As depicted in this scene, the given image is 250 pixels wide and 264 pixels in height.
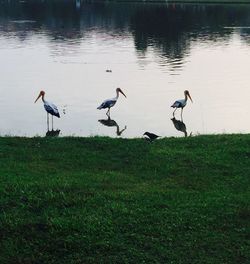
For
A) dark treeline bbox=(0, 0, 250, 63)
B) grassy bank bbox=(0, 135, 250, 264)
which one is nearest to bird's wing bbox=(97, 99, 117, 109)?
grassy bank bbox=(0, 135, 250, 264)

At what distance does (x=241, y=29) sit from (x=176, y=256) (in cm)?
5023

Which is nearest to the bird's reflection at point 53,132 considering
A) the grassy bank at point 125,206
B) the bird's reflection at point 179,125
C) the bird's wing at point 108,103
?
the bird's wing at point 108,103

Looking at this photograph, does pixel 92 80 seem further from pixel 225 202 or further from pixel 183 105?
pixel 225 202

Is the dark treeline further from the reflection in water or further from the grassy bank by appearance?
the grassy bank

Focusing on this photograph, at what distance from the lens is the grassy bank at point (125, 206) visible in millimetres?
7797

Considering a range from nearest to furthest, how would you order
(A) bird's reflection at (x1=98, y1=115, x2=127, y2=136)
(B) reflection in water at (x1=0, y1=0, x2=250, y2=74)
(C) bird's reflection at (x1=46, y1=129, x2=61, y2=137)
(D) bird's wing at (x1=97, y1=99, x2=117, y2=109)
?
(C) bird's reflection at (x1=46, y1=129, x2=61, y2=137) < (A) bird's reflection at (x1=98, y1=115, x2=127, y2=136) < (D) bird's wing at (x1=97, y1=99, x2=117, y2=109) < (B) reflection in water at (x1=0, y1=0, x2=250, y2=74)

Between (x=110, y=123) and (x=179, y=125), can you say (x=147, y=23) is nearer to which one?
(x=110, y=123)

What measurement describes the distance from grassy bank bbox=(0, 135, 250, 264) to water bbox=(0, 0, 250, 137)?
575 centimetres

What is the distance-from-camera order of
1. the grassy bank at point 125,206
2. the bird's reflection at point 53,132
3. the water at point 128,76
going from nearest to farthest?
the grassy bank at point 125,206 → the bird's reflection at point 53,132 → the water at point 128,76

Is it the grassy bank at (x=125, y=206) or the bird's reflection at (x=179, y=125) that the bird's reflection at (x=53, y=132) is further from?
the grassy bank at (x=125, y=206)

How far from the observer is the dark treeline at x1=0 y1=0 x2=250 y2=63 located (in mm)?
47616

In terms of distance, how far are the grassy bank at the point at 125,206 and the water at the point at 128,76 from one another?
5.75 meters

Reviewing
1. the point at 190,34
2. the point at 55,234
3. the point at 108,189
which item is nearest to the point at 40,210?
the point at 55,234

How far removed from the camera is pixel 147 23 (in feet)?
209
